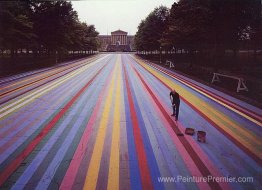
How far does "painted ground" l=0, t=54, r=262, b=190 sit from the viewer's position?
22.9 feet

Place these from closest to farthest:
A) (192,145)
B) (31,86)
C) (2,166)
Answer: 1. (2,166)
2. (192,145)
3. (31,86)

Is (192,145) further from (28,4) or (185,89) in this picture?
(28,4)

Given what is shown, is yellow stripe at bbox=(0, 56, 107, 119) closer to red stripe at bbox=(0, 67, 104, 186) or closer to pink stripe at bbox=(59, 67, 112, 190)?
red stripe at bbox=(0, 67, 104, 186)

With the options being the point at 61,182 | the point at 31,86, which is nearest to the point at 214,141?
the point at 61,182

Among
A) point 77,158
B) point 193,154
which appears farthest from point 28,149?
point 193,154

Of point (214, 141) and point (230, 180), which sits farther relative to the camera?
point (214, 141)

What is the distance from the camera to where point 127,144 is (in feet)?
30.9

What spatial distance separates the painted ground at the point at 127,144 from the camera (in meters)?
6.97

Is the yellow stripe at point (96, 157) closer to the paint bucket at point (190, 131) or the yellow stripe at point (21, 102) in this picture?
the paint bucket at point (190, 131)

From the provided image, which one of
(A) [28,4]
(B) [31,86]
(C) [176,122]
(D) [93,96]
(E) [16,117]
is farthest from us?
(A) [28,4]

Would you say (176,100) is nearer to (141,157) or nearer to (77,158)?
(141,157)

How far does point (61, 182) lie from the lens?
22.3ft

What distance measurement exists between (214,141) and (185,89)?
35.4 ft

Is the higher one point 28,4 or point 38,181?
point 28,4
